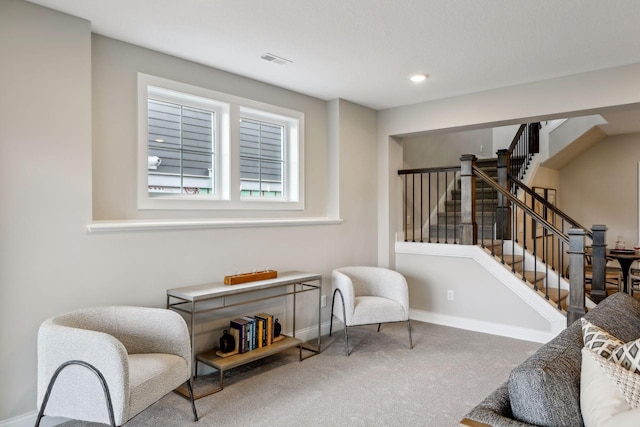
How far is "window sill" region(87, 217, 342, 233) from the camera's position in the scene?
2811 mm

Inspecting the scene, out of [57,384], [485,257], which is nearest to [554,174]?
[485,257]

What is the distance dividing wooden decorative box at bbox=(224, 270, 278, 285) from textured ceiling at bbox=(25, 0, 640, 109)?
1725mm

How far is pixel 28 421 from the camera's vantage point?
2500 millimetres

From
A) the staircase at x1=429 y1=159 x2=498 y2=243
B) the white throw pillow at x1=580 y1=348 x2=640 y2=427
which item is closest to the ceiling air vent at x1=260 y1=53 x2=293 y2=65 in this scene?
the white throw pillow at x1=580 y1=348 x2=640 y2=427

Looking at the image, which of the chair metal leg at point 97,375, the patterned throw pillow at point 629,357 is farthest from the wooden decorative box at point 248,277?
the patterned throw pillow at point 629,357

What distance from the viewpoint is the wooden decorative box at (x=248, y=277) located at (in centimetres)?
329

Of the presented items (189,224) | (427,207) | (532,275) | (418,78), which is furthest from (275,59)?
(532,275)

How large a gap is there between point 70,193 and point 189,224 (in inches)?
33.2

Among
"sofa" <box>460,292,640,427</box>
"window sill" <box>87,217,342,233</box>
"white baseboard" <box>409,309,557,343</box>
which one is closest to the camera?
"sofa" <box>460,292,640,427</box>

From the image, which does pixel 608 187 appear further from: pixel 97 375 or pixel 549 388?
pixel 97 375

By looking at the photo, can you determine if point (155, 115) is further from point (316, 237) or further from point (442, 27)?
point (442, 27)

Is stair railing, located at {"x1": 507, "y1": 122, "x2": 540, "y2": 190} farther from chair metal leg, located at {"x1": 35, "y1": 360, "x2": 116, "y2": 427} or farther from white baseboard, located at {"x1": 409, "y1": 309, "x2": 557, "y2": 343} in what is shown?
chair metal leg, located at {"x1": 35, "y1": 360, "x2": 116, "y2": 427}

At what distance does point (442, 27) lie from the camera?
2.81 metres

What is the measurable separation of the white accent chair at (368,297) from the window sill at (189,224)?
0.63 meters
